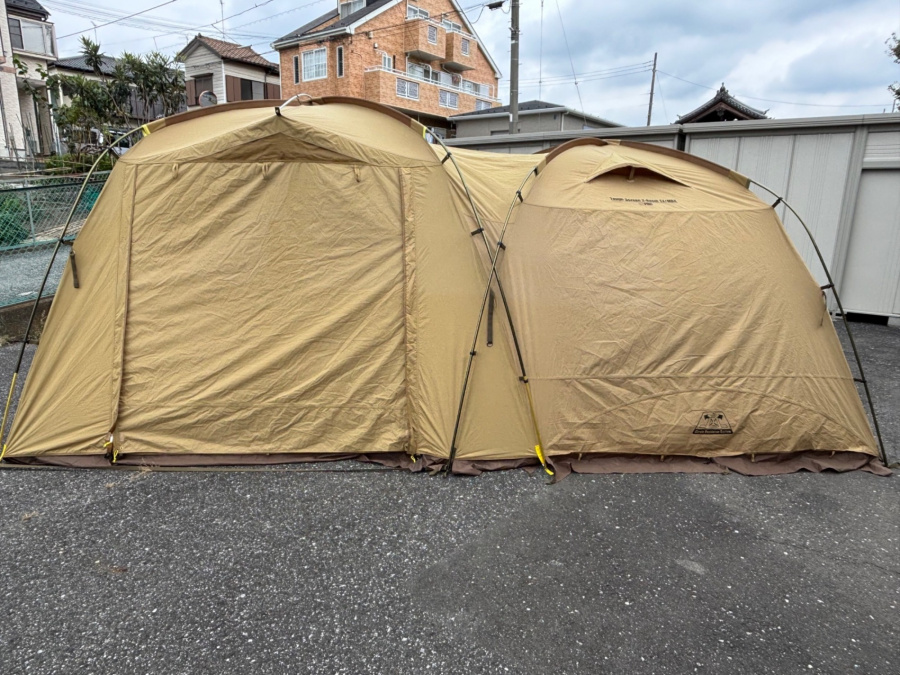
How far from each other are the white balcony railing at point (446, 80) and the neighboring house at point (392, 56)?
2.4 inches

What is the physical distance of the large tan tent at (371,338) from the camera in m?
3.82

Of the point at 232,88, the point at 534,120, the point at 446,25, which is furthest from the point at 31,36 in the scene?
the point at 534,120

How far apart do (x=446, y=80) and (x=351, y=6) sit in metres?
6.91

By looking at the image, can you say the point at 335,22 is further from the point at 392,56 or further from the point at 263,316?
the point at 263,316

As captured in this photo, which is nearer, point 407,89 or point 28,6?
point 28,6

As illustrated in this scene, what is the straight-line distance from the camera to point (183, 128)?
4090mm

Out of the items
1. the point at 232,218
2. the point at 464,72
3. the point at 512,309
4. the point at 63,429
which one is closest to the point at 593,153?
the point at 512,309

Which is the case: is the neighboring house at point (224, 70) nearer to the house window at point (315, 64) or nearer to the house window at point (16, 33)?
the house window at point (315, 64)

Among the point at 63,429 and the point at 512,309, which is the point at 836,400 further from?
the point at 63,429

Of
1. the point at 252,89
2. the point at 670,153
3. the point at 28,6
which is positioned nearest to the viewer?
Result: the point at 670,153

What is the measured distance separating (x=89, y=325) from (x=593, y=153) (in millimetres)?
3911

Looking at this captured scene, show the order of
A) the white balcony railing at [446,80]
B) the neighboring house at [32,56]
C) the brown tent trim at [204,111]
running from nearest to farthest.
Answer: the brown tent trim at [204,111] → the neighboring house at [32,56] → the white balcony railing at [446,80]

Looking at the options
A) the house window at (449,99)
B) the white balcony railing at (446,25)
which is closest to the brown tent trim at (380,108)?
the white balcony railing at (446,25)

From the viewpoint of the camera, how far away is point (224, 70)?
32094mm
